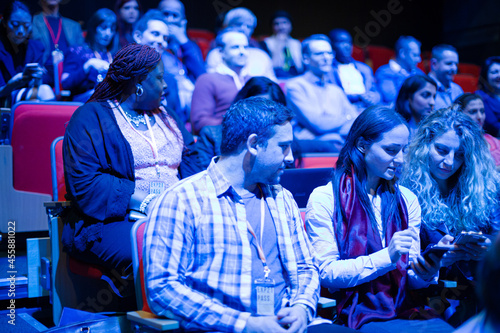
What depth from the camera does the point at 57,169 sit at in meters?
2.09

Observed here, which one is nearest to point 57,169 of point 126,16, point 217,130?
point 217,130

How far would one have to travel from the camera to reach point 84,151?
1.85 m

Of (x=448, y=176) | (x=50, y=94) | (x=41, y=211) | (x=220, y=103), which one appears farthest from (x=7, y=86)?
(x=448, y=176)

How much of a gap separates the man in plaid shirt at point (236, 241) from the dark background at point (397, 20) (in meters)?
4.27

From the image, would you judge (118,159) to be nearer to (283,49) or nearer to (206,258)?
(206,258)

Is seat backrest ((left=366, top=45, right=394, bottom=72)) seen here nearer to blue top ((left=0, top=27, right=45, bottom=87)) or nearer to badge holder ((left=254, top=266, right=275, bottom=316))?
blue top ((left=0, top=27, right=45, bottom=87))

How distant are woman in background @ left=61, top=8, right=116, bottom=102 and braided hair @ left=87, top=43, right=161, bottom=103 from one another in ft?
3.42

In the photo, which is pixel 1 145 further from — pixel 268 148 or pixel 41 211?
pixel 268 148

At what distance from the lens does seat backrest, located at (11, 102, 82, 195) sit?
2572 millimetres

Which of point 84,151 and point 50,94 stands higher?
point 50,94

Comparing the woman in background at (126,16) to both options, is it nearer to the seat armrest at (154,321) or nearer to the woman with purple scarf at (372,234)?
the woman with purple scarf at (372,234)

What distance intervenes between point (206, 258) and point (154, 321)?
0.19m

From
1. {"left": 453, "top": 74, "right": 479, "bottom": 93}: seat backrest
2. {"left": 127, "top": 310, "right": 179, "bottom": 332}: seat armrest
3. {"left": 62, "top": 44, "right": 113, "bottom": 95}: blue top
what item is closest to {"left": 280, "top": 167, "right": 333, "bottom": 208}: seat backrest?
{"left": 127, "top": 310, "right": 179, "bottom": 332}: seat armrest

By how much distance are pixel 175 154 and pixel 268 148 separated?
81 cm
